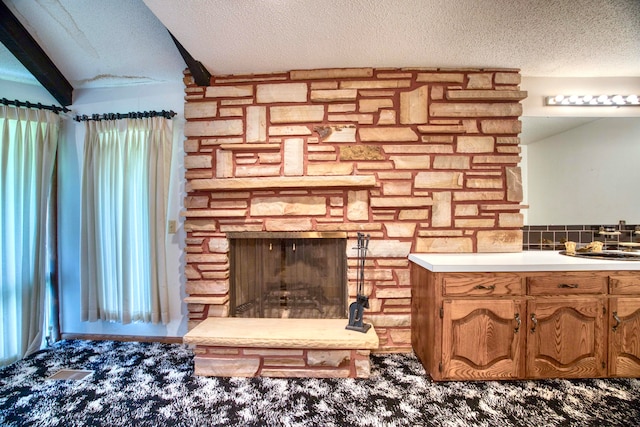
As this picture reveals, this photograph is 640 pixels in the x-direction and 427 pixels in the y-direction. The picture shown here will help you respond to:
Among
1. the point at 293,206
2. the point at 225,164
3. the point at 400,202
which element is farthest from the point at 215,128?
the point at 400,202

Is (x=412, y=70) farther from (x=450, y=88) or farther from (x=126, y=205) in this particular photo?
(x=126, y=205)

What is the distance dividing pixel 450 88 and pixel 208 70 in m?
1.98

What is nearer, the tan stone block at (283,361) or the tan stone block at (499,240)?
the tan stone block at (283,361)

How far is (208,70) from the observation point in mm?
2072

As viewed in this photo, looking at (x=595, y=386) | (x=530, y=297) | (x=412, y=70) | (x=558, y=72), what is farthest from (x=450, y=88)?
(x=595, y=386)

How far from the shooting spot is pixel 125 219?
7.27 ft

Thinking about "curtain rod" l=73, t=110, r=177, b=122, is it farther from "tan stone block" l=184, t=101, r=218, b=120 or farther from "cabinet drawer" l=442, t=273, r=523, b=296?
"cabinet drawer" l=442, t=273, r=523, b=296

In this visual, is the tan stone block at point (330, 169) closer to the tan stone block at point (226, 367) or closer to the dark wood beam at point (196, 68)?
the dark wood beam at point (196, 68)

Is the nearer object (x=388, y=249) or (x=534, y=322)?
(x=534, y=322)

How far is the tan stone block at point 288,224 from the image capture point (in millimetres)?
2096

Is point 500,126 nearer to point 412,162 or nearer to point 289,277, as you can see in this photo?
point 412,162

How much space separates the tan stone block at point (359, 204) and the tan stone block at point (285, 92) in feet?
2.91

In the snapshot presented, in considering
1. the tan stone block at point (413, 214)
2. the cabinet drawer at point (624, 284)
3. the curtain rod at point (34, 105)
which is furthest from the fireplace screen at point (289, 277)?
the curtain rod at point (34, 105)

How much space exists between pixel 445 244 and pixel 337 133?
4.16ft
